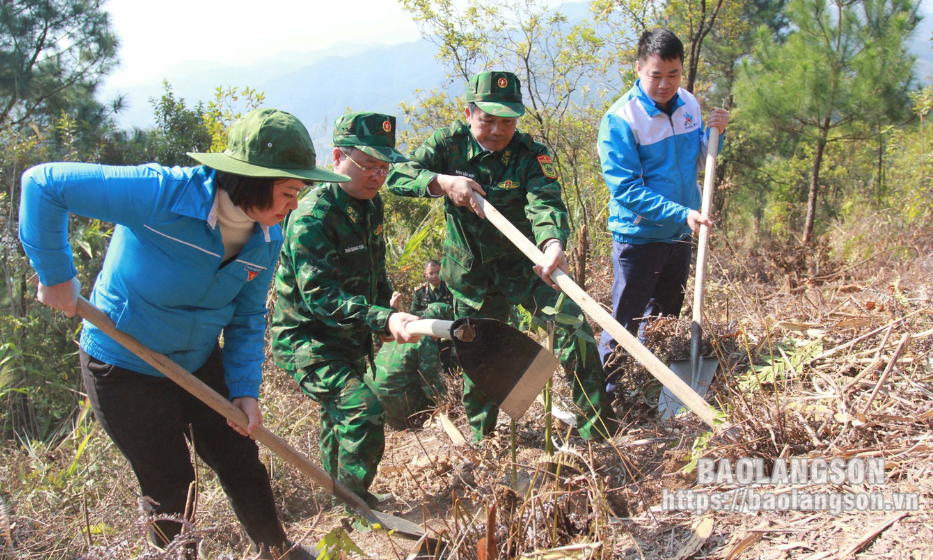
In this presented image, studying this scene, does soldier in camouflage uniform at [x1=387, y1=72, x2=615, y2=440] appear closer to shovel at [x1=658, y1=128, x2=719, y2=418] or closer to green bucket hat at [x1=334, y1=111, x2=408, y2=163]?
shovel at [x1=658, y1=128, x2=719, y2=418]

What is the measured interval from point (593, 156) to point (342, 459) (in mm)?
5041

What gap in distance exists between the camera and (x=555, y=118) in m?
6.99

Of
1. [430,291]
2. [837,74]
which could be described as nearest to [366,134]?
[430,291]

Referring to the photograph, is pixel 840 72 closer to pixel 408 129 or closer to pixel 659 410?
pixel 408 129

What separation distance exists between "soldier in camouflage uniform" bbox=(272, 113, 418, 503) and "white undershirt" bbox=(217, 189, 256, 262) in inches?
19.1

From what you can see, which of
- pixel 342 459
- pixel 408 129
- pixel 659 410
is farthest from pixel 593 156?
pixel 342 459

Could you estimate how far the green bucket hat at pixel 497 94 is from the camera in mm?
3363

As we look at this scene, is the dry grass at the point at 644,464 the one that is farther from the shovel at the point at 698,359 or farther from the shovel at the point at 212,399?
the shovel at the point at 212,399

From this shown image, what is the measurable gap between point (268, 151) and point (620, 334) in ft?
5.18

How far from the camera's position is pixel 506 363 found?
8.74 feet

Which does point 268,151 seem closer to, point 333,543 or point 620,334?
point 333,543

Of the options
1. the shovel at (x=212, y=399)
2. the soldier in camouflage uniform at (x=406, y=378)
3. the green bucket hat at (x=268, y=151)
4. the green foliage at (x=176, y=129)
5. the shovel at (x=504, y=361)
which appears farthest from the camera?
the green foliage at (x=176, y=129)

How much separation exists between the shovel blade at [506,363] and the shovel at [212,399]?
736 millimetres

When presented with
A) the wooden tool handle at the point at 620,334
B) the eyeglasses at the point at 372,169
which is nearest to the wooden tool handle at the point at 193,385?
the eyeglasses at the point at 372,169
